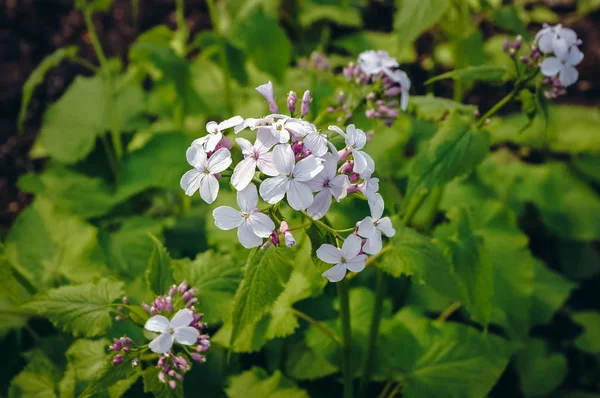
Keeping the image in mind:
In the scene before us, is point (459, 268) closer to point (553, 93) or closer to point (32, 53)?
point (553, 93)

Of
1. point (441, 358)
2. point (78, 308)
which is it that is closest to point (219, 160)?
point (78, 308)

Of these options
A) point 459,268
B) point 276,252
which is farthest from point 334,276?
point 459,268

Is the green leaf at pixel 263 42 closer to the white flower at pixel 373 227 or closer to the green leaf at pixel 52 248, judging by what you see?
the green leaf at pixel 52 248

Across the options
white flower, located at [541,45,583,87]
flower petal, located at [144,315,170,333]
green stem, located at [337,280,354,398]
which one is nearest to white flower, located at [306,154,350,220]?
green stem, located at [337,280,354,398]

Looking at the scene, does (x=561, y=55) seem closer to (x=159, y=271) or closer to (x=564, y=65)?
(x=564, y=65)

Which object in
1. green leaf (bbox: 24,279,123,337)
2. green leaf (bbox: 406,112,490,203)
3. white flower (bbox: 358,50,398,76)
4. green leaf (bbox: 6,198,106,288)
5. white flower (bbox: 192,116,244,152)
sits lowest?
green leaf (bbox: 6,198,106,288)

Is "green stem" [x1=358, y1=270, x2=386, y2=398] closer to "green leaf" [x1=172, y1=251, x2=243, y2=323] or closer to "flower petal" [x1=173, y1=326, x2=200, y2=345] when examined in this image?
"green leaf" [x1=172, y1=251, x2=243, y2=323]
